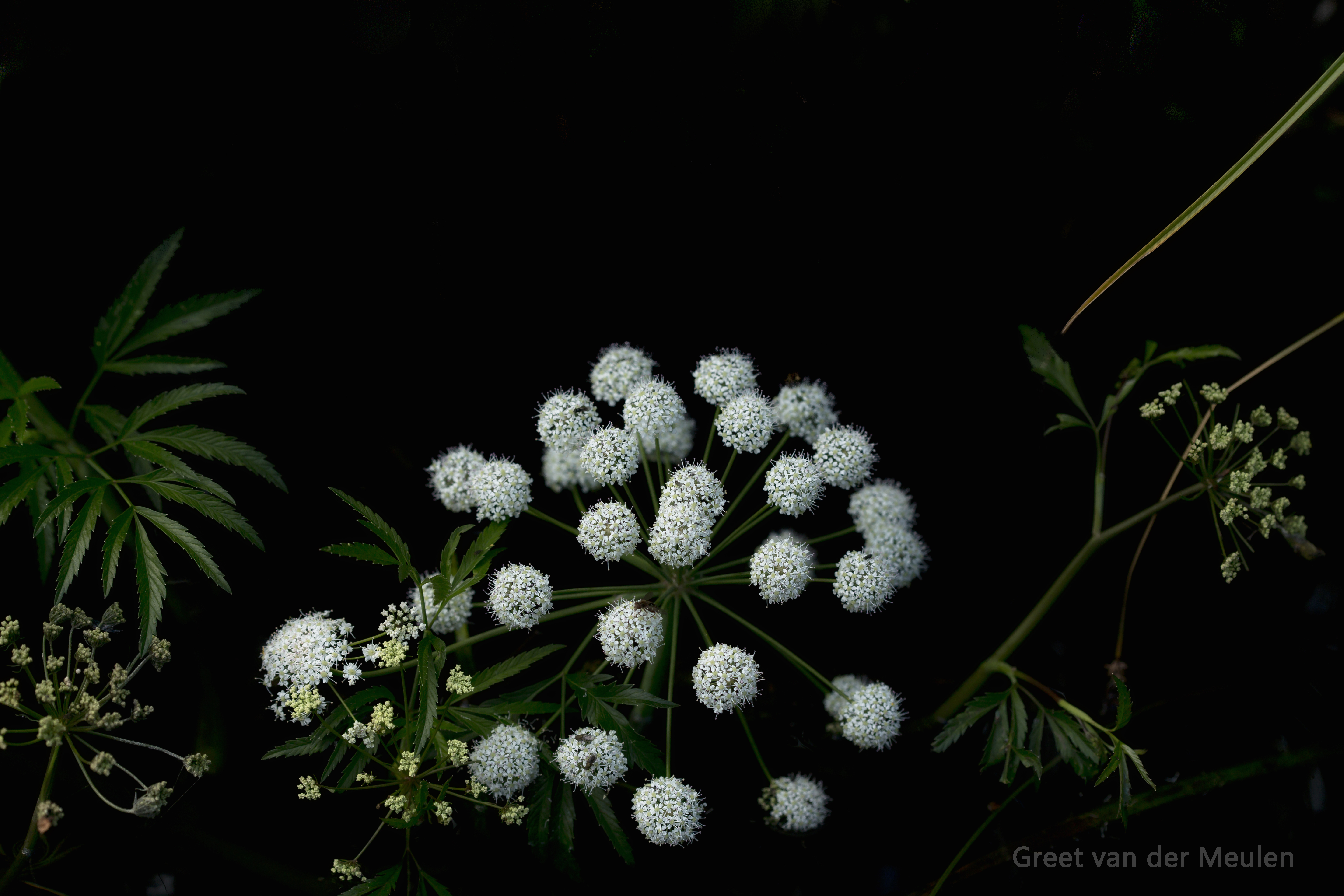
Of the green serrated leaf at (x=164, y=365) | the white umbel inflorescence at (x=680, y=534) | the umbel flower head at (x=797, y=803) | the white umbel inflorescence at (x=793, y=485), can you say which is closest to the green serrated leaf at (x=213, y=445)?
the green serrated leaf at (x=164, y=365)

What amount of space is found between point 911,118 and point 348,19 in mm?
1687

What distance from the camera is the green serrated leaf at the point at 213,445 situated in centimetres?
237

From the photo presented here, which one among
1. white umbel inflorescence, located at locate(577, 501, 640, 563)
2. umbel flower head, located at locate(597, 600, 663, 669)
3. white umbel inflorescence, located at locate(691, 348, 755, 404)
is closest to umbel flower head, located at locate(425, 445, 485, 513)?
white umbel inflorescence, located at locate(577, 501, 640, 563)

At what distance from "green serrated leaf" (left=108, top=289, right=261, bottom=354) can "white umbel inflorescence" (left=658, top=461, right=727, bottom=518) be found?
137 cm

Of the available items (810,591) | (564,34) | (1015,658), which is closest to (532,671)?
(810,591)

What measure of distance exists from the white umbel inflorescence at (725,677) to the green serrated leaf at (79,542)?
1725 mm

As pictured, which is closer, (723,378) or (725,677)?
(725,677)

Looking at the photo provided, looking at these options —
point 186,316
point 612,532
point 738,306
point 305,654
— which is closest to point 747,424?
point 612,532

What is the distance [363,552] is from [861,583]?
1520mm

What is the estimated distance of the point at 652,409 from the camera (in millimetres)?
2584

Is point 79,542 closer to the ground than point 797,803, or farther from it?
farther from it

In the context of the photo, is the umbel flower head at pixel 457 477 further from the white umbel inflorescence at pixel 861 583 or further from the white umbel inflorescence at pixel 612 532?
the white umbel inflorescence at pixel 861 583

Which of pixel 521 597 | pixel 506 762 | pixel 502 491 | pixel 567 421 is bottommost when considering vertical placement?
pixel 506 762

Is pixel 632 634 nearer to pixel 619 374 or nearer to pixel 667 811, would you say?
pixel 667 811
